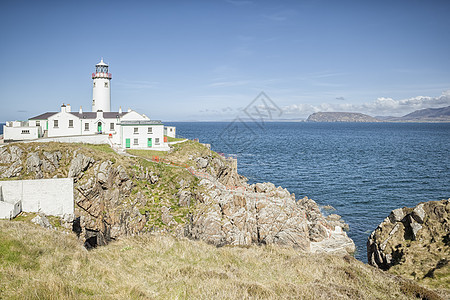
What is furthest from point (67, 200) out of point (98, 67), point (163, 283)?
point (98, 67)

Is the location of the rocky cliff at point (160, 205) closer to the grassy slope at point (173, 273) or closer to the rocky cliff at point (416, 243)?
the rocky cliff at point (416, 243)

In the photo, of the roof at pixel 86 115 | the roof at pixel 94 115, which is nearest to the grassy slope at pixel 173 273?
the roof at pixel 86 115

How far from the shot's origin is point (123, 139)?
44.2 m

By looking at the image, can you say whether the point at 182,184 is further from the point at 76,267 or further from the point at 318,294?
the point at 318,294

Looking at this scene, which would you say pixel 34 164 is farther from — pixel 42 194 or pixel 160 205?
pixel 160 205

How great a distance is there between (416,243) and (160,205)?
21420 millimetres

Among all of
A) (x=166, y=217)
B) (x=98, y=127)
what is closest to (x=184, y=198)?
(x=166, y=217)

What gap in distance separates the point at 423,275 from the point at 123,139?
37.8 meters

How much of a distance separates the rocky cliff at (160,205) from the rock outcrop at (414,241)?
9524 millimetres

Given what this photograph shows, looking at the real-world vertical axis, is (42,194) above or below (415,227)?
below

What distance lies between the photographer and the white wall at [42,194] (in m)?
27.0

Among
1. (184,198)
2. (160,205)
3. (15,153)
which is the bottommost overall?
(160,205)

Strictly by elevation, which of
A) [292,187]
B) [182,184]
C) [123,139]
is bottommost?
[292,187]

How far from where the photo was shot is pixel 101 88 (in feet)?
177
